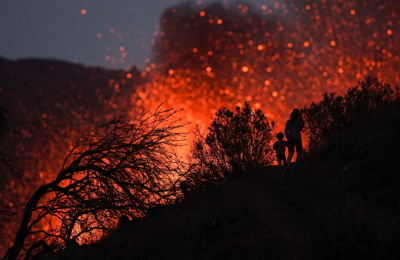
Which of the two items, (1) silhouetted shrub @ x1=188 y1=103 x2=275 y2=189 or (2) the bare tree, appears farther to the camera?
(1) silhouetted shrub @ x1=188 y1=103 x2=275 y2=189

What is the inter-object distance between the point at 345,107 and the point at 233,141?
183 inches

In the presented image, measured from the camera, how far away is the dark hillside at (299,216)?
9875 millimetres

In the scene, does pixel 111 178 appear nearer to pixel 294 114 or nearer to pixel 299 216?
pixel 299 216

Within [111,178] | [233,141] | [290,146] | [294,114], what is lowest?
[111,178]

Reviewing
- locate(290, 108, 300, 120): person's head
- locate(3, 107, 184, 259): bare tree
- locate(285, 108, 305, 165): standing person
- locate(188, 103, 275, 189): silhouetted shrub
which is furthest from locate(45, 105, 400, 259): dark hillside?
locate(188, 103, 275, 189): silhouetted shrub

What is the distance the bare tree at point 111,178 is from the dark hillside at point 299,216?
64 centimetres

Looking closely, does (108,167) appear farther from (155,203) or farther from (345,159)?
(345,159)

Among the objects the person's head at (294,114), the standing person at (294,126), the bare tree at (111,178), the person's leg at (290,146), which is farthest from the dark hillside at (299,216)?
the person's head at (294,114)

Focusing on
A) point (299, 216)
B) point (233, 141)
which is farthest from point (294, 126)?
point (299, 216)

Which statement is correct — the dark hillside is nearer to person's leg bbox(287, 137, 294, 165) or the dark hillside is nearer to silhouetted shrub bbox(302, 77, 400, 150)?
person's leg bbox(287, 137, 294, 165)

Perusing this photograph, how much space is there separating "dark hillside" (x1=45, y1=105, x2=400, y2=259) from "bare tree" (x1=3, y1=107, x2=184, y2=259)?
0.64 metres

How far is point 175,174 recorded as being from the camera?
553 inches

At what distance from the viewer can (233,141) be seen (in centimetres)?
1844

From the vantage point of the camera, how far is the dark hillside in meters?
9.88
